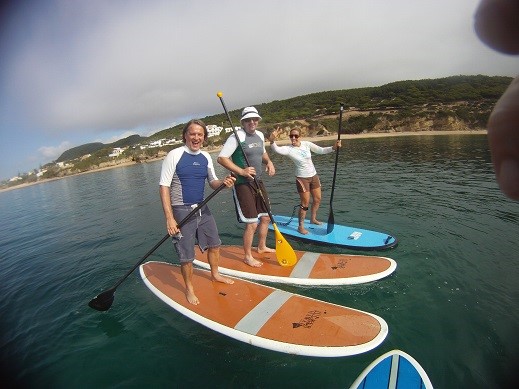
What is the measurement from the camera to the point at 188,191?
5.00 m

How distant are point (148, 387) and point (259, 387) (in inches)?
62.4

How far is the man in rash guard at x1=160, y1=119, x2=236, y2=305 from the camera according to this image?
473cm

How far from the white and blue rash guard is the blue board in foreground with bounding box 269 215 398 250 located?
3791 mm

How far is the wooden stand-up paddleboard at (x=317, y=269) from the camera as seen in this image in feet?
18.1

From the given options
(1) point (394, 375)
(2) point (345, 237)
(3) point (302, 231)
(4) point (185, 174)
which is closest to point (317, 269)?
(2) point (345, 237)

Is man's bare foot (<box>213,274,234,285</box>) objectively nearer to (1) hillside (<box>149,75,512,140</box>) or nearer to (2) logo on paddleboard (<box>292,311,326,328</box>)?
(2) logo on paddleboard (<box>292,311,326,328</box>)

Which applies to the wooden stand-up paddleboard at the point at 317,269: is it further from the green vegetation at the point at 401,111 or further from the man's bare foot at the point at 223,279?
the green vegetation at the point at 401,111

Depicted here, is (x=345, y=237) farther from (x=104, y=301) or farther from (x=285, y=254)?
(x=104, y=301)

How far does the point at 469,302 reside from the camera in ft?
15.8

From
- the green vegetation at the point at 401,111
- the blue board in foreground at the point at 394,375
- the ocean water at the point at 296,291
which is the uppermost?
the green vegetation at the point at 401,111

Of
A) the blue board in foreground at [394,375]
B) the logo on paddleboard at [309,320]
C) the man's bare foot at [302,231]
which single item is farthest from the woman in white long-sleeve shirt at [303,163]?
the blue board in foreground at [394,375]

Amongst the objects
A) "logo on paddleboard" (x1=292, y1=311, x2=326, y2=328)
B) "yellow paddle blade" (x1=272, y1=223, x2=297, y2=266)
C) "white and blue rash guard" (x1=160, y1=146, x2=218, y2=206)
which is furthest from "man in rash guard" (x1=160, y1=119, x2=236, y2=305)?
"logo on paddleboard" (x1=292, y1=311, x2=326, y2=328)

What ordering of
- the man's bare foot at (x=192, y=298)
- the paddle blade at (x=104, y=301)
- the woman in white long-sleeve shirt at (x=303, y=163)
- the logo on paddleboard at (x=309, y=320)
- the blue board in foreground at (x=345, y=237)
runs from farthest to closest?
the woman in white long-sleeve shirt at (x=303, y=163)
the blue board in foreground at (x=345, y=237)
the paddle blade at (x=104, y=301)
the man's bare foot at (x=192, y=298)
the logo on paddleboard at (x=309, y=320)

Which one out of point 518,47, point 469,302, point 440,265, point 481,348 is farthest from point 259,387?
point 440,265
